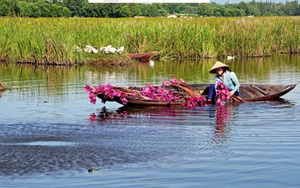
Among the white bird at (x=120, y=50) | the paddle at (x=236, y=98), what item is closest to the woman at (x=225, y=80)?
the paddle at (x=236, y=98)

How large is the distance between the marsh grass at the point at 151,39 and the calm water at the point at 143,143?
9.89 meters

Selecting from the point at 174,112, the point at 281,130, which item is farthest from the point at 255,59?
the point at 281,130

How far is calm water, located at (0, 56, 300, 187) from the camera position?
9.30 metres

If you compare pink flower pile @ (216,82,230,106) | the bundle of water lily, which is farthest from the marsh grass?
pink flower pile @ (216,82,230,106)

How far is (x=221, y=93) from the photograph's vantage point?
15828mm

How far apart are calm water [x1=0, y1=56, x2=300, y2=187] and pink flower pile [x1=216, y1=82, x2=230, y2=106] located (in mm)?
181

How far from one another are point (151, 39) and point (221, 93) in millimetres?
17358

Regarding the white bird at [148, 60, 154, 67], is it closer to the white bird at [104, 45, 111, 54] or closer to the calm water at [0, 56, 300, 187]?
the white bird at [104, 45, 111, 54]

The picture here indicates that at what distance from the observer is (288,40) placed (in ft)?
121

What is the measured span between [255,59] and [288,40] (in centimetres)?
447

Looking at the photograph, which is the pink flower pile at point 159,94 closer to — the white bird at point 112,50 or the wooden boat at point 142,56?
the white bird at point 112,50

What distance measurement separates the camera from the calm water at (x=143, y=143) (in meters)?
9.30

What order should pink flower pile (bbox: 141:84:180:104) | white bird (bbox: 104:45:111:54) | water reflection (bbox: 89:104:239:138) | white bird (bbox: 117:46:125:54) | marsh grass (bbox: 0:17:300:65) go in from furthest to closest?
white bird (bbox: 117:46:125:54)
white bird (bbox: 104:45:111:54)
marsh grass (bbox: 0:17:300:65)
pink flower pile (bbox: 141:84:180:104)
water reflection (bbox: 89:104:239:138)

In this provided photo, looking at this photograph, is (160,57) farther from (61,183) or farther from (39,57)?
(61,183)
